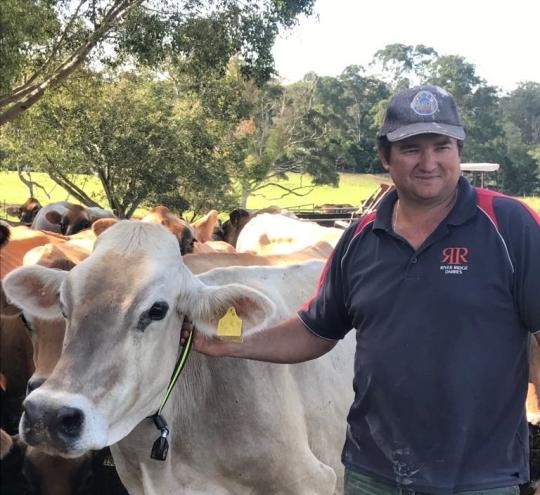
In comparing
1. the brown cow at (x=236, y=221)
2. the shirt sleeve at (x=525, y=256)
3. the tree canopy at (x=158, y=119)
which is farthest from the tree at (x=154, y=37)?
the shirt sleeve at (x=525, y=256)

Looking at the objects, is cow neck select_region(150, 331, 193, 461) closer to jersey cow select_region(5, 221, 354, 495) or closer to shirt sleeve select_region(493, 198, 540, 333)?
jersey cow select_region(5, 221, 354, 495)

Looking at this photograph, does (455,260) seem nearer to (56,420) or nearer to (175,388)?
(56,420)

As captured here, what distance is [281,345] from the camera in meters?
2.98

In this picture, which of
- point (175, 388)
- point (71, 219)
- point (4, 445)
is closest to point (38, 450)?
point (4, 445)

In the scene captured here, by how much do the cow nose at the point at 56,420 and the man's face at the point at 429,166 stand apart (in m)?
1.38

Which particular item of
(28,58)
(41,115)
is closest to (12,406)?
(28,58)

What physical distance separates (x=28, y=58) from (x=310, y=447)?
1152 centimetres

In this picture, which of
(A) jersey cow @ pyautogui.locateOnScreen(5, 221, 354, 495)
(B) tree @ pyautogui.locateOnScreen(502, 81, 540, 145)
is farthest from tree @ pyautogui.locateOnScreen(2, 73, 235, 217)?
(B) tree @ pyautogui.locateOnScreen(502, 81, 540, 145)

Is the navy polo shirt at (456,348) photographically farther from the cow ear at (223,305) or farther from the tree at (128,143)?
the tree at (128,143)

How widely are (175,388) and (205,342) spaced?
394 mm

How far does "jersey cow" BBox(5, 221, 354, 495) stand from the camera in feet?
8.36

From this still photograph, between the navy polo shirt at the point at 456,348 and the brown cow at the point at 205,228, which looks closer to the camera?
the navy polo shirt at the point at 456,348

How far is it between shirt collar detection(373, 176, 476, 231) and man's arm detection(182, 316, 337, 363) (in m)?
0.61

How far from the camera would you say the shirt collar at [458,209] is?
2.39 meters
